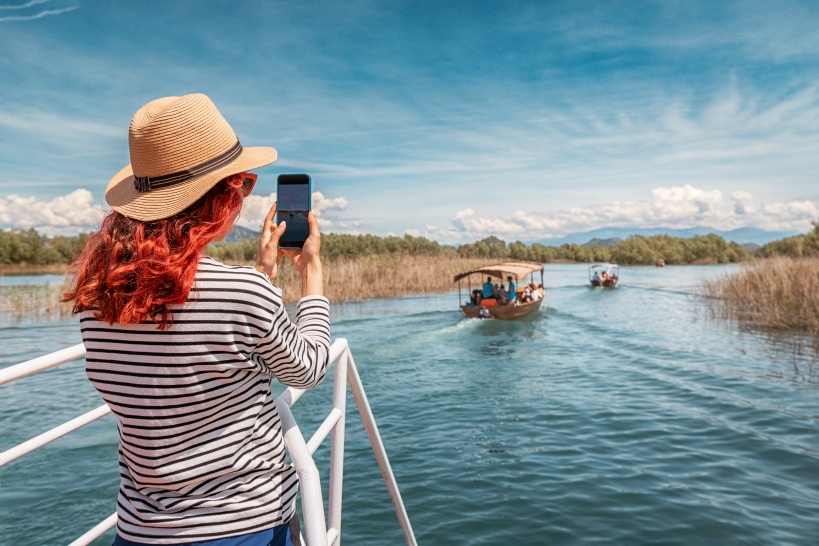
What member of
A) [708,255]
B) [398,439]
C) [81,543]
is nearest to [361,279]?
[398,439]

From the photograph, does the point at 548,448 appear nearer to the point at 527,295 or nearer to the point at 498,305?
the point at 498,305

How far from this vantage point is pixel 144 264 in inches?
51.4

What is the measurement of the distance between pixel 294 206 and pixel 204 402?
2.17 ft

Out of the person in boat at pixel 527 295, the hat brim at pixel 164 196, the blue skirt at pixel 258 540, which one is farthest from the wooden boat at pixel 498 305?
the hat brim at pixel 164 196

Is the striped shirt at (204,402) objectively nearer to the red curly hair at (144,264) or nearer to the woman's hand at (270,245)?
the red curly hair at (144,264)

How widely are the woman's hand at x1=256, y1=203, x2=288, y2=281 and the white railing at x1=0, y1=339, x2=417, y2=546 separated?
0.33 metres

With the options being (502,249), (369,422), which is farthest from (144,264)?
(502,249)

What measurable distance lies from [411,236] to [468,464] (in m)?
50.5

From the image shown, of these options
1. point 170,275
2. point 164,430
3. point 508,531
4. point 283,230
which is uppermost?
point 283,230

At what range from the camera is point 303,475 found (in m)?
1.50

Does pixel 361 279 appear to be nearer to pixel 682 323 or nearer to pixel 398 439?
pixel 682 323

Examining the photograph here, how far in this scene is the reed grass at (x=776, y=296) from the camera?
17734 millimetres

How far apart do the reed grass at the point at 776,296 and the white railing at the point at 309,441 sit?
18750 mm

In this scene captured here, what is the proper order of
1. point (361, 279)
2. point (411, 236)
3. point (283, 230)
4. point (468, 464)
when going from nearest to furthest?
point (283, 230), point (468, 464), point (361, 279), point (411, 236)
